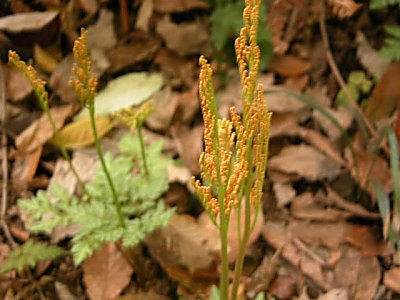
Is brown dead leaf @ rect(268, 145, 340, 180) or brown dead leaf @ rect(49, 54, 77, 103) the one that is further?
brown dead leaf @ rect(49, 54, 77, 103)

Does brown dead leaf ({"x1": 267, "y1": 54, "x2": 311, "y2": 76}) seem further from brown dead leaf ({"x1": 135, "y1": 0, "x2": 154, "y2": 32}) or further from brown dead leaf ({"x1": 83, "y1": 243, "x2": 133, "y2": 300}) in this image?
brown dead leaf ({"x1": 83, "y1": 243, "x2": 133, "y2": 300})

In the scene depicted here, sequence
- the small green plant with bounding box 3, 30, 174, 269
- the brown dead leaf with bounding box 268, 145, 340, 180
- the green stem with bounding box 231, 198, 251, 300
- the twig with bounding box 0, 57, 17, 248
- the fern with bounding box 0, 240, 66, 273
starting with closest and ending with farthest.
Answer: the green stem with bounding box 231, 198, 251, 300 → the small green plant with bounding box 3, 30, 174, 269 → the fern with bounding box 0, 240, 66, 273 → the twig with bounding box 0, 57, 17, 248 → the brown dead leaf with bounding box 268, 145, 340, 180

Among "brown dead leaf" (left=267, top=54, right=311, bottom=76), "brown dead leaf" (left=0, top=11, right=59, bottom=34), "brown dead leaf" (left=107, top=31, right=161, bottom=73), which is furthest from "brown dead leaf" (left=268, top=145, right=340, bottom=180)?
"brown dead leaf" (left=0, top=11, right=59, bottom=34)

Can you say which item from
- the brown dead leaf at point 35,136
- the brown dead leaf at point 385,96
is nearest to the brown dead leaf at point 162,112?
the brown dead leaf at point 35,136

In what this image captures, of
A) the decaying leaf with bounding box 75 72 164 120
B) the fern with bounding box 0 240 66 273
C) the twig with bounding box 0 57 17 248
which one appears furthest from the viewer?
the decaying leaf with bounding box 75 72 164 120

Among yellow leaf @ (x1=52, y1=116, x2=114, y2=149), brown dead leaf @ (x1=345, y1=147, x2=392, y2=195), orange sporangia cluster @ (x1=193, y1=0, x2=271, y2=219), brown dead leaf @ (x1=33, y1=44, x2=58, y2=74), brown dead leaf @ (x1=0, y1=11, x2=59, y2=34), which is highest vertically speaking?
orange sporangia cluster @ (x1=193, y1=0, x2=271, y2=219)

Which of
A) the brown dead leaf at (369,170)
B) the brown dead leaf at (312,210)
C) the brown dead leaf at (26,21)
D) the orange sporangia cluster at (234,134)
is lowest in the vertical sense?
the brown dead leaf at (312,210)

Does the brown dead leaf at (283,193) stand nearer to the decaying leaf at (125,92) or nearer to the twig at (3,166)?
the decaying leaf at (125,92)
